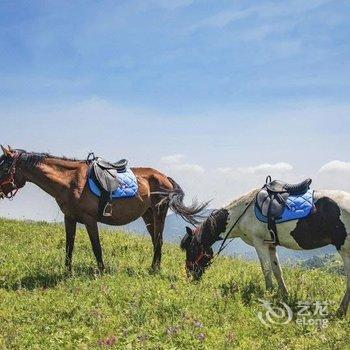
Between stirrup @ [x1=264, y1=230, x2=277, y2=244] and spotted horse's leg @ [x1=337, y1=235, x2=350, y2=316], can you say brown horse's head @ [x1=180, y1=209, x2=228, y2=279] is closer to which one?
stirrup @ [x1=264, y1=230, x2=277, y2=244]

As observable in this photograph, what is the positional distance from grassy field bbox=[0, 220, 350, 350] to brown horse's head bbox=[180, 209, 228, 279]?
38cm

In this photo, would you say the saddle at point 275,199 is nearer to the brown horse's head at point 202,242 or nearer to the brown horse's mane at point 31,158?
the brown horse's head at point 202,242

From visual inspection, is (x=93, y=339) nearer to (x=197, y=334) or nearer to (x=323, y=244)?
(x=197, y=334)

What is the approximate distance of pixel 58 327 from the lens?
7.99m

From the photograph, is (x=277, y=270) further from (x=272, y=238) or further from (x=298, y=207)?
(x=298, y=207)

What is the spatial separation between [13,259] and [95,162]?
3882 mm

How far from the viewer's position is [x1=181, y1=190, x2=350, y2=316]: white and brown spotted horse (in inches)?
338

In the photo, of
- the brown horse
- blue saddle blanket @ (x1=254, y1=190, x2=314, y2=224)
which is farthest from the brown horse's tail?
blue saddle blanket @ (x1=254, y1=190, x2=314, y2=224)

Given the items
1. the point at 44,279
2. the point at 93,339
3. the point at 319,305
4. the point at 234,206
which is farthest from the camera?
the point at 44,279

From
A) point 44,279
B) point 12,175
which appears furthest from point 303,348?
point 12,175

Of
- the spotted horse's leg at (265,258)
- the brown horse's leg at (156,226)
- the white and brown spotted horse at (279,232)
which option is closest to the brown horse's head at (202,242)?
the white and brown spotted horse at (279,232)

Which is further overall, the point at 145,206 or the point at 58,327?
the point at 145,206

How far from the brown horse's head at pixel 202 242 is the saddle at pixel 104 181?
94.4 inches

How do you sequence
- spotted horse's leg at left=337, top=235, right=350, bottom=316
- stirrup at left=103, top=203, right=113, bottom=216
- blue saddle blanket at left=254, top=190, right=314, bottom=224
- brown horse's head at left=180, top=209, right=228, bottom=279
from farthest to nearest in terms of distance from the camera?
stirrup at left=103, top=203, right=113, bottom=216 → brown horse's head at left=180, top=209, right=228, bottom=279 → blue saddle blanket at left=254, top=190, right=314, bottom=224 → spotted horse's leg at left=337, top=235, right=350, bottom=316
